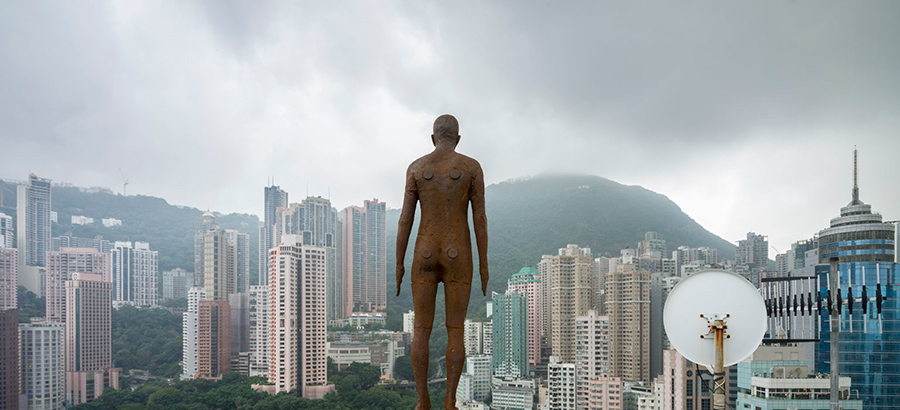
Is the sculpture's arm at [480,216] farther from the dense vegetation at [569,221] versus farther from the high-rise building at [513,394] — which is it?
the dense vegetation at [569,221]

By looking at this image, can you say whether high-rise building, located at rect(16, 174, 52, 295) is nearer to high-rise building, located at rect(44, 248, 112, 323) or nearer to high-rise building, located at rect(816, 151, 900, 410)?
high-rise building, located at rect(44, 248, 112, 323)

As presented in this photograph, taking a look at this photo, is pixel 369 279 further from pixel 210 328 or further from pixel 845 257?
pixel 845 257

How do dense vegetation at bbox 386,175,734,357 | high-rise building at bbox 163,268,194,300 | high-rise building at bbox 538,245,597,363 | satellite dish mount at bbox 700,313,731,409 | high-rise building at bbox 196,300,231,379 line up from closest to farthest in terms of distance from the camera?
satellite dish mount at bbox 700,313,731,409 < high-rise building at bbox 196,300,231,379 < high-rise building at bbox 163,268,194,300 < dense vegetation at bbox 386,175,734,357 < high-rise building at bbox 538,245,597,363

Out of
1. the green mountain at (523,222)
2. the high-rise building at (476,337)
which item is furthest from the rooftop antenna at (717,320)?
the high-rise building at (476,337)

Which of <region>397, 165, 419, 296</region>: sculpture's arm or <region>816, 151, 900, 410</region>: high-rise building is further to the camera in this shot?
<region>816, 151, 900, 410</region>: high-rise building

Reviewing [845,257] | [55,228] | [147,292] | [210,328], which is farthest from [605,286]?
[55,228]

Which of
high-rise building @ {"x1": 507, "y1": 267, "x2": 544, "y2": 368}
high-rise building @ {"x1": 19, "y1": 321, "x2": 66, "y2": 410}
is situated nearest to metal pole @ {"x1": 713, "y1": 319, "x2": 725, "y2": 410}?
high-rise building @ {"x1": 507, "y1": 267, "x2": 544, "y2": 368}
